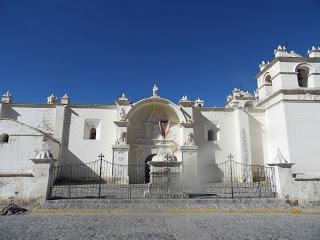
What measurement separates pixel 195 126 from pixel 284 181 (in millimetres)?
10457

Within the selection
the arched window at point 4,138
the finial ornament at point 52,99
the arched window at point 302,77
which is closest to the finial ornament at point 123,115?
the finial ornament at point 52,99

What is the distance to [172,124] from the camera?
21359 millimetres

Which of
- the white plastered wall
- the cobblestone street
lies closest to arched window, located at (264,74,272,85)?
the white plastered wall

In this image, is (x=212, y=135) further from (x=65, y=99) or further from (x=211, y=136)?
(x=65, y=99)

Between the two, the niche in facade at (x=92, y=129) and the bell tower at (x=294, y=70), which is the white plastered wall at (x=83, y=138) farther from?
the bell tower at (x=294, y=70)

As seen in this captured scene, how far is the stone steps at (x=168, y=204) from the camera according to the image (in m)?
10.2

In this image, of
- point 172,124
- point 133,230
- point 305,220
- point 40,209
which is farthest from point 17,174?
point 172,124

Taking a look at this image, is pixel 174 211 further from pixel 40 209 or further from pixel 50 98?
pixel 50 98

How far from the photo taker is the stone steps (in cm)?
1016

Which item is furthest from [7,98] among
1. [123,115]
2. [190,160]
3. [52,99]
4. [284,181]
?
[284,181]

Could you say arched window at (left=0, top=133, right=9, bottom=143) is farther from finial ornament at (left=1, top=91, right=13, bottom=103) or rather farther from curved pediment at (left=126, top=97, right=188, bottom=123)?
curved pediment at (left=126, top=97, right=188, bottom=123)

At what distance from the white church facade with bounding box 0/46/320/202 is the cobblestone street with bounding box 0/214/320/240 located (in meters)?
10.3

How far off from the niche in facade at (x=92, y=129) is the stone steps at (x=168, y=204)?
34.2 feet

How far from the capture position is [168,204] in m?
10.5
